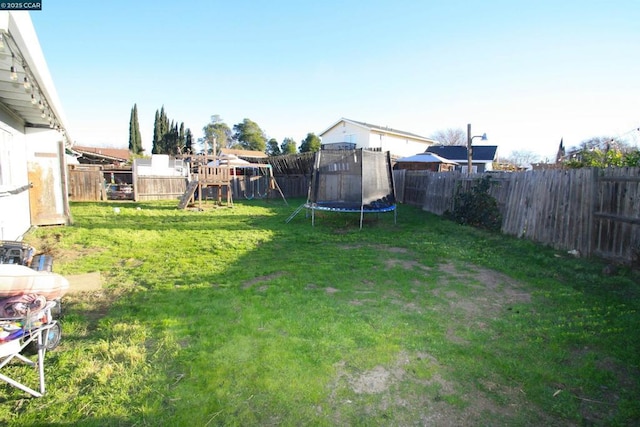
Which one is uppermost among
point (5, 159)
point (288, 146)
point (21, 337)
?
point (288, 146)

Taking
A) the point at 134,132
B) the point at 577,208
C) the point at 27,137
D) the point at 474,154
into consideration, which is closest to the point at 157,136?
the point at 134,132

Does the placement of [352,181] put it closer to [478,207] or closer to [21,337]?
[478,207]

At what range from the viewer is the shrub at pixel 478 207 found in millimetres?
8695

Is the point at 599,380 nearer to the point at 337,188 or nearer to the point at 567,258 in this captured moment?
the point at 567,258

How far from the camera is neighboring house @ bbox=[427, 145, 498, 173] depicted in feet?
103

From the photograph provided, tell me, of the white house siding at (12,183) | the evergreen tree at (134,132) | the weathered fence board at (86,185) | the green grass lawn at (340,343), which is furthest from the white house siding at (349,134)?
the evergreen tree at (134,132)

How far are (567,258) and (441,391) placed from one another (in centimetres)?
485

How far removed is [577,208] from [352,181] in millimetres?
6030

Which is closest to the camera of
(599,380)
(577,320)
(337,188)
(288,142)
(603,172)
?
(599,380)

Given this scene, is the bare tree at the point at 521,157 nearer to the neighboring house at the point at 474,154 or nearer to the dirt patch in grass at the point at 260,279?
the neighboring house at the point at 474,154

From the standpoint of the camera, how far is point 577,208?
20.1 feet

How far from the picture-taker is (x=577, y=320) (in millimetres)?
3607

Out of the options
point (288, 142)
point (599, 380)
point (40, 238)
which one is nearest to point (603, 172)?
point (599, 380)

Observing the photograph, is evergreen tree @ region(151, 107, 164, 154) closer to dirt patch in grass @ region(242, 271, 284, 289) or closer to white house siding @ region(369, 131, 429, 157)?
white house siding @ region(369, 131, 429, 157)
